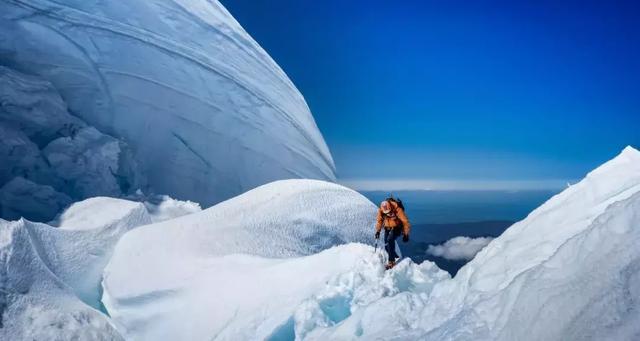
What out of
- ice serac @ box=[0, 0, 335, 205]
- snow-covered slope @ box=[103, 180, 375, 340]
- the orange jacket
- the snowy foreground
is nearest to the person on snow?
the orange jacket

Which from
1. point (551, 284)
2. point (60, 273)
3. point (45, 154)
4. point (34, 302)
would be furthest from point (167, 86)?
point (551, 284)

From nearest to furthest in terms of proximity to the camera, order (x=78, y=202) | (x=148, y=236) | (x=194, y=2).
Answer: (x=148, y=236)
(x=78, y=202)
(x=194, y=2)

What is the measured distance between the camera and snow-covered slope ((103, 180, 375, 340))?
555cm

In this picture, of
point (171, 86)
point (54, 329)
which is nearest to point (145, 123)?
point (171, 86)

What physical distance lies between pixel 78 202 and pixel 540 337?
10.1 meters

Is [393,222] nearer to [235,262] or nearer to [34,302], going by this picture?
[235,262]

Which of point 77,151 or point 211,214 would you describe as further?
point 77,151

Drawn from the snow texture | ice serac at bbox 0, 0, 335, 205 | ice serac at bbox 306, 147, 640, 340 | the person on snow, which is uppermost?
ice serac at bbox 306, 147, 640, 340

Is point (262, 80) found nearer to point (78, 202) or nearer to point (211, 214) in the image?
point (78, 202)

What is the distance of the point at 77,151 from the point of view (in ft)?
37.8

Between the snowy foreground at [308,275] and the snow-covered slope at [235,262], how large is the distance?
21 mm

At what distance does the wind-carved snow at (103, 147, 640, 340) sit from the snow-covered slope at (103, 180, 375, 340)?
0.7 inches

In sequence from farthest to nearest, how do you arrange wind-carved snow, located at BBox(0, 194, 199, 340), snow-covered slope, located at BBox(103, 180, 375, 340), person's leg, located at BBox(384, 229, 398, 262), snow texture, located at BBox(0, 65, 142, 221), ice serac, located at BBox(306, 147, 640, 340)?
snow texture, located at BBox(0, 65, 142, 221), wind-carved snow, located at BBox(0, 194, 199, 340), snow-covered slope, located at BBox(103, 180, 375, 340), person's leg, located at BBox(384, 229, 398, 262), ice serac, located at BBox(306, 147, 640, 340)

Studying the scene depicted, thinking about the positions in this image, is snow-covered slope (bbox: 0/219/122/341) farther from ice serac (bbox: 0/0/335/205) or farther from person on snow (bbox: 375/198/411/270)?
ice serac (bbox: 0/0/335/205)
